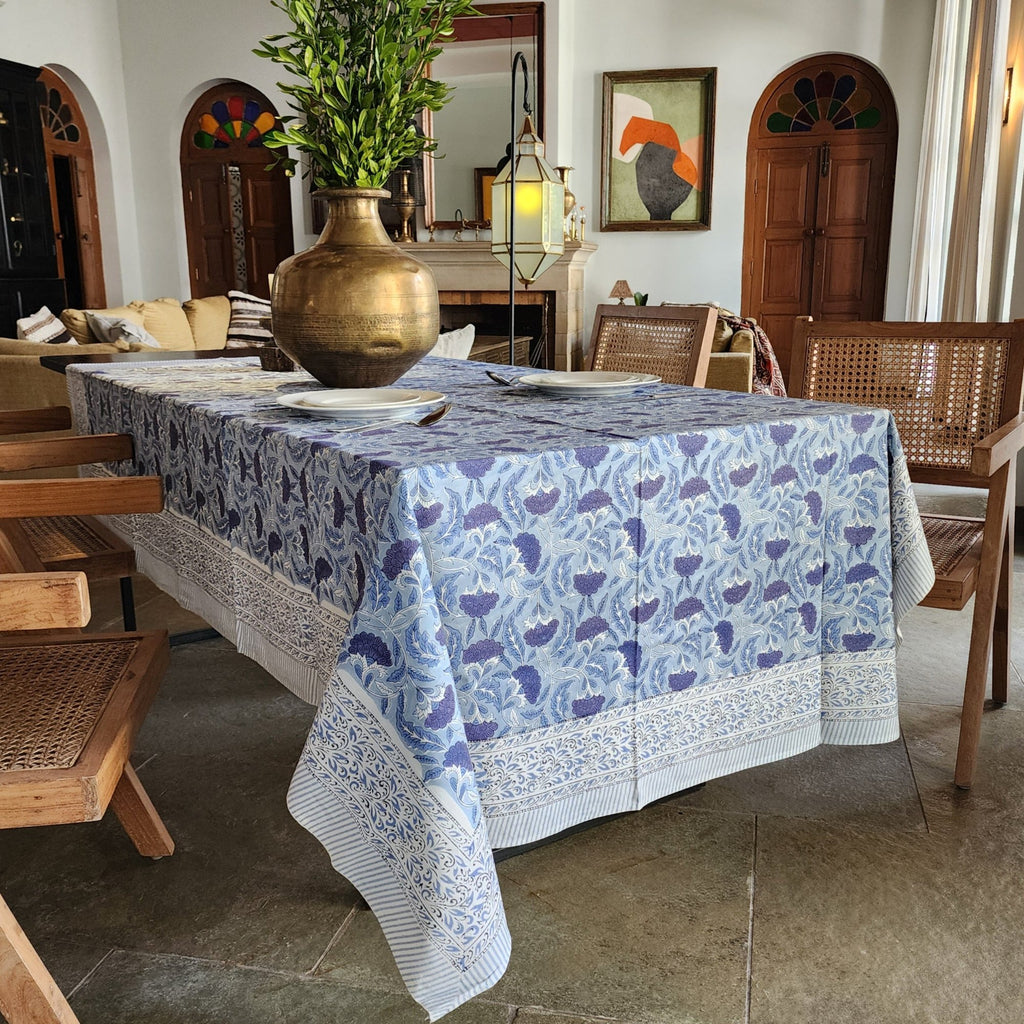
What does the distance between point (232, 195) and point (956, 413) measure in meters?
7.85

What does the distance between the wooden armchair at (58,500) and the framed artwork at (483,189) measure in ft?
18.5

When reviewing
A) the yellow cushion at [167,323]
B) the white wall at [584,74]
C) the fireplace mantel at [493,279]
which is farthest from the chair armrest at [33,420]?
the white wall at [584,74]

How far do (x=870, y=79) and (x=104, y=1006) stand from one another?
7.61 meters

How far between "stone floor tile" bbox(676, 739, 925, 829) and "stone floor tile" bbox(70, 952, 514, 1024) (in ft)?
2.29

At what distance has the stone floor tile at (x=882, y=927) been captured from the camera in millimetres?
1285

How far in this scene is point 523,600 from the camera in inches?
45.9

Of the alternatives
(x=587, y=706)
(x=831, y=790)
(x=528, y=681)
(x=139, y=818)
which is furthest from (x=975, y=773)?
(x=139, y=818)

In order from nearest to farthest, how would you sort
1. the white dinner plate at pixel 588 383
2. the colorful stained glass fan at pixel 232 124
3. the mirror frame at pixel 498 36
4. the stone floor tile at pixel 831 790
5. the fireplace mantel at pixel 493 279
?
1. the white dinner plate at pixel 588 383
2. the stone floor tile at pixel 831 790
3. the mirror frame at pixel 498 36
4. the fireplace mantel at pixel 493 279
5. the colorful stained glass fan at pixel 232 124

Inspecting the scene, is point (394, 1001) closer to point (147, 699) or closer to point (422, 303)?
point (147, 699)

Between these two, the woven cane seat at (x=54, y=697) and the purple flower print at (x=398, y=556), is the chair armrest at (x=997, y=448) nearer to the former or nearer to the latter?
the purple flower print at (x=398, y=556)

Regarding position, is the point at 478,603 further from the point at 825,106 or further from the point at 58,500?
the point at 825,106

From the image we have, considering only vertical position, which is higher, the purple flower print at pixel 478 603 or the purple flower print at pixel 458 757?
the purple flower print at pixel 478 603

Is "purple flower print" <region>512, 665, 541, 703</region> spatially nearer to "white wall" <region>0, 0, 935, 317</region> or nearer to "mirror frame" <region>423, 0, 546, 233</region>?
"mirror frame" <region>423, 0, 546, 233</region>

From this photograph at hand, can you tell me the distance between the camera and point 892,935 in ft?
4.66
